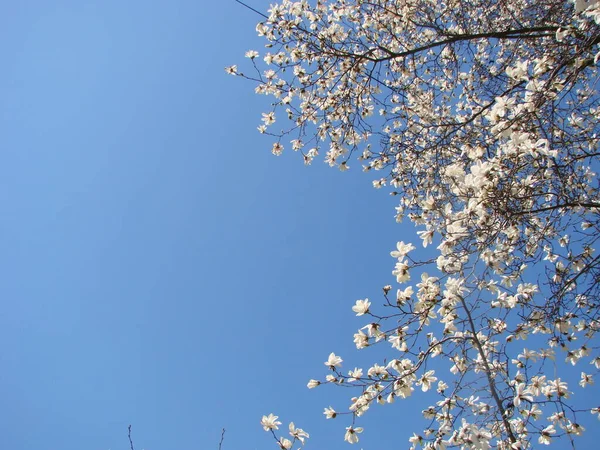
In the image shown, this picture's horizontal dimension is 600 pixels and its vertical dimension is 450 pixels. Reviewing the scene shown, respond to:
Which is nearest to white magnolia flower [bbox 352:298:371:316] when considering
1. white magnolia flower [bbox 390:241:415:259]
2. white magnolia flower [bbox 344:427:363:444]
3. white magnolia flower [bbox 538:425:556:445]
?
white magnolia flower [bbox 390:241:415:259]

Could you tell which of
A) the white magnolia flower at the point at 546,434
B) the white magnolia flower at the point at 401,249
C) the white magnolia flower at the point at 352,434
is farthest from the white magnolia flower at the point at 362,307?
the white magnolia flower at the point at 546,434

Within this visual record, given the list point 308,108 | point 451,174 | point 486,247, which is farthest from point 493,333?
point 308,108

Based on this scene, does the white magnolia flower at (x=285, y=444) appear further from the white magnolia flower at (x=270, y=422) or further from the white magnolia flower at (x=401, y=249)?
the white magnolia flower at (x=401, y=249)

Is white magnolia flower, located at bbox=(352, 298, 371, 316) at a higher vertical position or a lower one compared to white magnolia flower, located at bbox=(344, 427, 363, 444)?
higher

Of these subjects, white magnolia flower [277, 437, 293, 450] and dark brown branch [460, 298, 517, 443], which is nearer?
dark brown branch [460, 298, 517, 443]

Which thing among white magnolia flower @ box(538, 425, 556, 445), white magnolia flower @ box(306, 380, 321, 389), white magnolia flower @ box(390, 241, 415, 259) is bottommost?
white magnolia flower @ box(538, 425, 556, 445)

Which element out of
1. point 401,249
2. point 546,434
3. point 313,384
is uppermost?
point 401,249

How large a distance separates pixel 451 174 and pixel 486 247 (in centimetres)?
53

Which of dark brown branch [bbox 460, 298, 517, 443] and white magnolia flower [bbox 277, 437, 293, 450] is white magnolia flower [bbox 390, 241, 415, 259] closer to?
dark brown branch [bbox 460, 298, 517, 443]

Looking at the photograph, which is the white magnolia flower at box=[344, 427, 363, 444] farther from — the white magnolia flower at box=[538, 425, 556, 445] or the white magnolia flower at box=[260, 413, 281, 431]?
the white magnolia flower at box=[538, 425, 556, 445]

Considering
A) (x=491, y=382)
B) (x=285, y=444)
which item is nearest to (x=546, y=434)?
(x=491, y=382)

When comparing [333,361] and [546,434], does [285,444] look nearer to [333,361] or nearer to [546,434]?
[333,361]

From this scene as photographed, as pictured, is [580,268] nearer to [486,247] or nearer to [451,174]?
[486,247]

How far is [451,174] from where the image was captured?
2.53m
